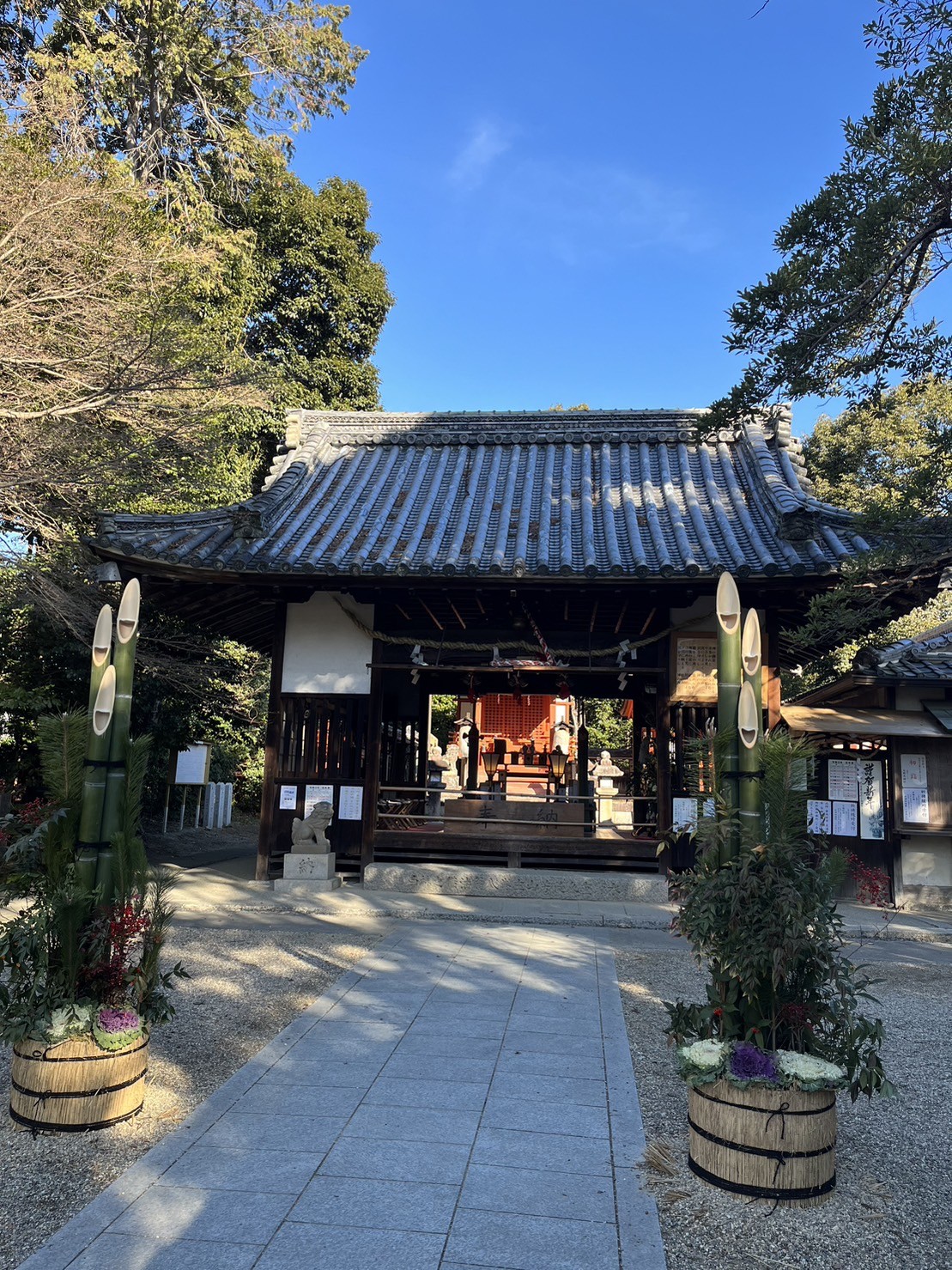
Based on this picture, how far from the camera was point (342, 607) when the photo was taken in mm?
10750

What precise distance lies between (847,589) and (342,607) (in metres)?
6.18

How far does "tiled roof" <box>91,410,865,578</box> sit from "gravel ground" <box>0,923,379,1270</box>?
4.25 meters

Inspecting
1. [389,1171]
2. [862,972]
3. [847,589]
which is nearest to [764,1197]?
[389,1171]

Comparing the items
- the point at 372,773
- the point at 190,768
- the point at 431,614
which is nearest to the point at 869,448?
the point at 431,614

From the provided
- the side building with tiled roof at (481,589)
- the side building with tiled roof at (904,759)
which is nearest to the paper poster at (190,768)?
the side building with tiled roof at (481,589)

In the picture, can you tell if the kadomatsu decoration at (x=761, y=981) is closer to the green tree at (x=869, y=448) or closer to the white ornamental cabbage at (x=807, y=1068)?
the white ornamental cabbage at (x=807, y=1068)

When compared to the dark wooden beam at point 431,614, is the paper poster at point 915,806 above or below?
below

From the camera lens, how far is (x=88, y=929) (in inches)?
156

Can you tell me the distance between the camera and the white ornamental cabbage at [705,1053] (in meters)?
3.35

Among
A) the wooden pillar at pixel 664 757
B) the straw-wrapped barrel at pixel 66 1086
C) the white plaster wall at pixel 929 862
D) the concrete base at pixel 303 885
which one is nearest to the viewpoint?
the straw-wrapped barrel at pixel 66 1086

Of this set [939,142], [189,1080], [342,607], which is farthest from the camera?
[342,607]

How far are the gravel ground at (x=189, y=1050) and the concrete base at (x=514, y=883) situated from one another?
1.94 m

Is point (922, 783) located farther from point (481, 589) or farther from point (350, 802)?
point (350, 802)

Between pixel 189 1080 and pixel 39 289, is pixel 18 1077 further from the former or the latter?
pixel 39 289
